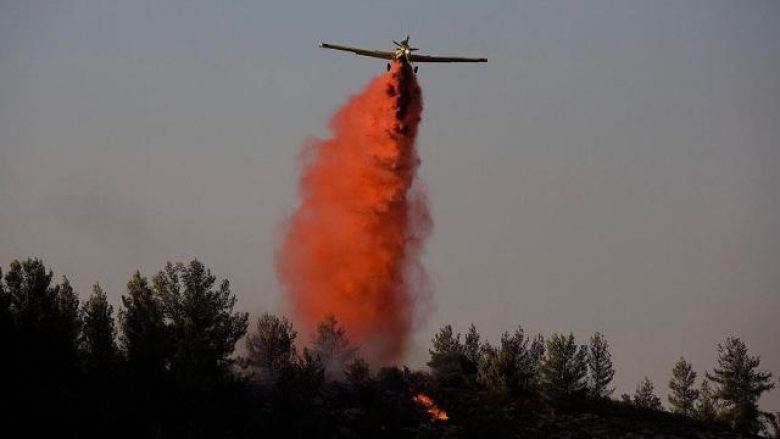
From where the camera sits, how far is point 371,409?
83.9m

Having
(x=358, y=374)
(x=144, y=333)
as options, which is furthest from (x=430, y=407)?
(x=144, y=333)

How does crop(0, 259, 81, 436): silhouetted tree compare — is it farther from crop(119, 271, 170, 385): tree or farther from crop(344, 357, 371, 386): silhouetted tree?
crop(344, 357, 371, 386): silhouetted tree

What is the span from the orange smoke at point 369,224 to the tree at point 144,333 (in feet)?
84.8

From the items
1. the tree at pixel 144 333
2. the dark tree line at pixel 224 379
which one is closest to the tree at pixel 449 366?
the dark tree line at pixel 224 379

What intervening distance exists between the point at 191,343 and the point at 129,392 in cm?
1366

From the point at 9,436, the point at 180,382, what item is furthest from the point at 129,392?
the point at 9,436

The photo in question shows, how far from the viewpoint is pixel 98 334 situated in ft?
282

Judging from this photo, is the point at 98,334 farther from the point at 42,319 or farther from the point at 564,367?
the point at 564,367

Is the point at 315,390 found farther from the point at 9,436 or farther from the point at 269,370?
the point at 9,436

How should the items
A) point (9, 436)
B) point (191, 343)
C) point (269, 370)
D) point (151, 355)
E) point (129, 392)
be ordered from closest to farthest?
point (9, 436)
point (129, 392)
point (151, 355)
point (191, 343)
point (269, 370)

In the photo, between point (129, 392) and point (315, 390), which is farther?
point (315, 390)

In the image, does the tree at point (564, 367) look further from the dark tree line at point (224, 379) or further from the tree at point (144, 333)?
the tree at point (144, 333)

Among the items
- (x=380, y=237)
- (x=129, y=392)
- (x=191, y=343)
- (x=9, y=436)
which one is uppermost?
(x=380, y=237)

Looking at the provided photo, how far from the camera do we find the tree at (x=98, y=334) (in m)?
81.4
